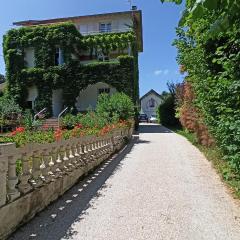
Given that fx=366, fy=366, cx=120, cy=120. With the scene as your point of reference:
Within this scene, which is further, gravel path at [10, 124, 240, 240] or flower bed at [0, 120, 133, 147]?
flower bed at [0, 120, 133, 147]

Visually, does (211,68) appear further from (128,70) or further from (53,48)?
(53,48)

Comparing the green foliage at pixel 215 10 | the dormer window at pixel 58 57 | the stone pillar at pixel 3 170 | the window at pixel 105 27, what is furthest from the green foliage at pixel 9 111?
the green foliage at pixel 215 10

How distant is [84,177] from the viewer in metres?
9.59

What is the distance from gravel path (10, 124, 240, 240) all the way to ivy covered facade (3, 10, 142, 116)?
73.6 ft

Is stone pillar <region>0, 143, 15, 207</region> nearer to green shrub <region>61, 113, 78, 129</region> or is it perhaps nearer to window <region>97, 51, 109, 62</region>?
green shrub <region>61, 113, 78, 129</region>

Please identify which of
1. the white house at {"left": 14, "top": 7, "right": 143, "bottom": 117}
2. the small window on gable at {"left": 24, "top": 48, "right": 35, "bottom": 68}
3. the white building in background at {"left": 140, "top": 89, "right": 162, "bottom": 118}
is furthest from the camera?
the white building in background at {"left": 140, "top": 89, "right": 162, "bottom": 118}

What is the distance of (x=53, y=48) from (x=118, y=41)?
598 centimetres

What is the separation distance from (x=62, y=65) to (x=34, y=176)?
91.0 feet

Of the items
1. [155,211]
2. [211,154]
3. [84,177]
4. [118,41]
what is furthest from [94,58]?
[155,211]

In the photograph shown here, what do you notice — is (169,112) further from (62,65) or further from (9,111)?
(9,111)

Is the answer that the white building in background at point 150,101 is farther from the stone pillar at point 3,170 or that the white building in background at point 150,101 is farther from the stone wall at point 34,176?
the stone pillar at point 3,170

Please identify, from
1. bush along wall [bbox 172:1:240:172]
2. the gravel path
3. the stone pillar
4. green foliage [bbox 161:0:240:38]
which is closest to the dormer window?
bush along wall [bbox 172:1:240:172]

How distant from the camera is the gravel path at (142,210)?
5.13 m

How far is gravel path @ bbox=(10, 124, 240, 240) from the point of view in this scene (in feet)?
16.8
